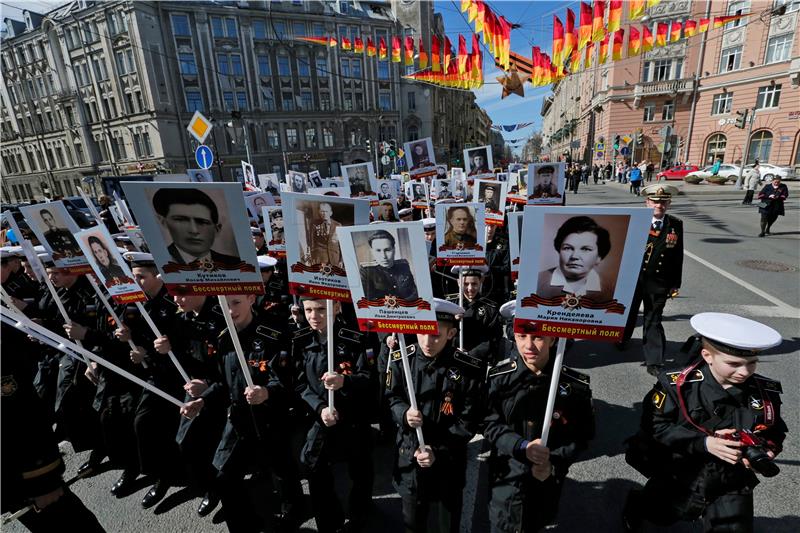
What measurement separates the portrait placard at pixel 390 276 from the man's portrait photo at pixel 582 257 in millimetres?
726

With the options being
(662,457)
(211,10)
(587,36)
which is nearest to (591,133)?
(587,36)

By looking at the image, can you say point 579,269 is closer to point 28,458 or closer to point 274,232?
point 28,458

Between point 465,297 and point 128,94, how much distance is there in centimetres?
6012

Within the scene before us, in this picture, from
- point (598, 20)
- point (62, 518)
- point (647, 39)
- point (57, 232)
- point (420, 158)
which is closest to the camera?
point (62, 518)

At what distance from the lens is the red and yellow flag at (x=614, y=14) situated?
10.1 meters

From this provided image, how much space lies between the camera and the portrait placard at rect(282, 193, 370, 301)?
8.87ft

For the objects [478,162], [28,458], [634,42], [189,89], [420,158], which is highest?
[189,89]

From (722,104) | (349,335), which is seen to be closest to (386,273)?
(349,335)

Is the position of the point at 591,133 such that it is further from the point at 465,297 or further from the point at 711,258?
the point at 465,297

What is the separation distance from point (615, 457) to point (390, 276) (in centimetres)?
303

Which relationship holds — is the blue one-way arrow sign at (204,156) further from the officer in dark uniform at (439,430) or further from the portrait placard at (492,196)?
the officer in dark uniform at (439,430)

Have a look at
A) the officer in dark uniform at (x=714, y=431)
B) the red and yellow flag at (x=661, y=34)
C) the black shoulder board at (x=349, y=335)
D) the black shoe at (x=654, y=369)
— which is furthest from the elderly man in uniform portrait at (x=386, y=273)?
the red and yellow flag at (x=661, y=34)

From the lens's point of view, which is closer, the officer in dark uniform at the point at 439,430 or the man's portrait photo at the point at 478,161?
the officer in dark uniform at the point at 439,430

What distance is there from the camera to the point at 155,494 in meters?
3.54
